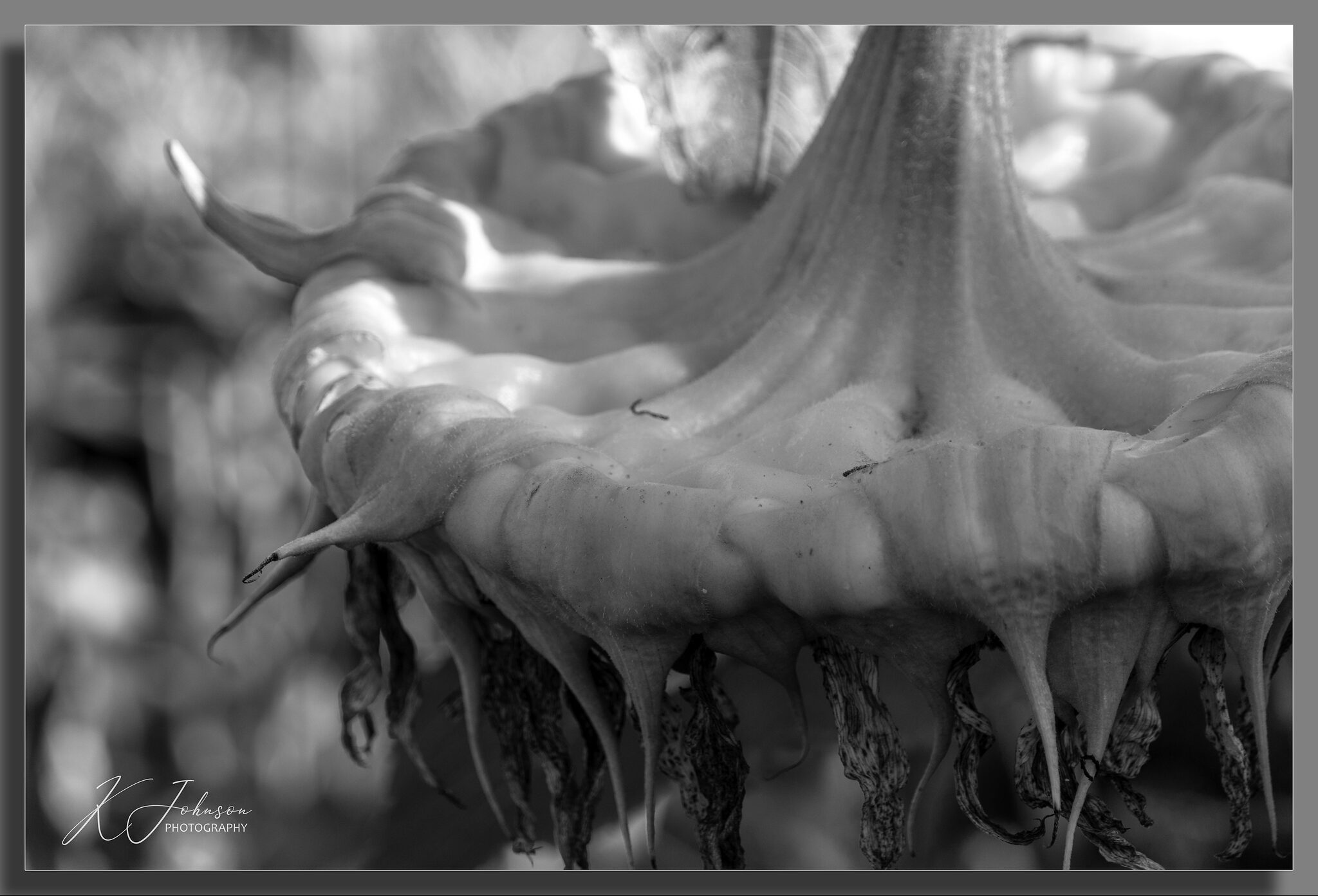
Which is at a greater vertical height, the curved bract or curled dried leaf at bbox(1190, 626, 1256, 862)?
the curved bract

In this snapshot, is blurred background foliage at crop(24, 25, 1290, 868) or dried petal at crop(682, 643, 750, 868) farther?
blurred background foliage at crop(24, 25, 1290, 868)

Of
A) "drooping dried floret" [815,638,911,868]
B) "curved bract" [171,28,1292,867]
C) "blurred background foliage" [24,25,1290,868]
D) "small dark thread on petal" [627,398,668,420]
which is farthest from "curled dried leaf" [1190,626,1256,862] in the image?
"blurred background foliage" [24,25,1290,868]

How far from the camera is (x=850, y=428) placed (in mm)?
587

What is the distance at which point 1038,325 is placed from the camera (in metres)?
0.70

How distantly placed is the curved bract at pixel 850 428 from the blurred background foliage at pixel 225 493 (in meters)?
0.39

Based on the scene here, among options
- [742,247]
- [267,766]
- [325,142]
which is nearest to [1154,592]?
[742,247]

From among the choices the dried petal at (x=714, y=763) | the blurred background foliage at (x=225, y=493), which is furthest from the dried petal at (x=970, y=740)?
the blurred background foliage at (x=225, y=493)

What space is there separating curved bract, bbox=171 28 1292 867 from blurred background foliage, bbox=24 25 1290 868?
393 millimetres

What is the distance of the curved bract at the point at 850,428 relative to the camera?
482 mm

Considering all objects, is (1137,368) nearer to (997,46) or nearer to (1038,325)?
(1038,325)

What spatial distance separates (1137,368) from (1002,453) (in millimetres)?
199

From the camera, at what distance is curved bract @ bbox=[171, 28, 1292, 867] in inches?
19.0

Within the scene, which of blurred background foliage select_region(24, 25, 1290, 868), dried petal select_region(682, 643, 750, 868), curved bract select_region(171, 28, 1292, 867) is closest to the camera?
curved bract select_region(171, 28, 1292, 867)

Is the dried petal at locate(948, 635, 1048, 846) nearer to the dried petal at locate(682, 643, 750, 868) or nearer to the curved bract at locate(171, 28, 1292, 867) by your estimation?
the curved bract at locate(171, 28, 1292, 867)
